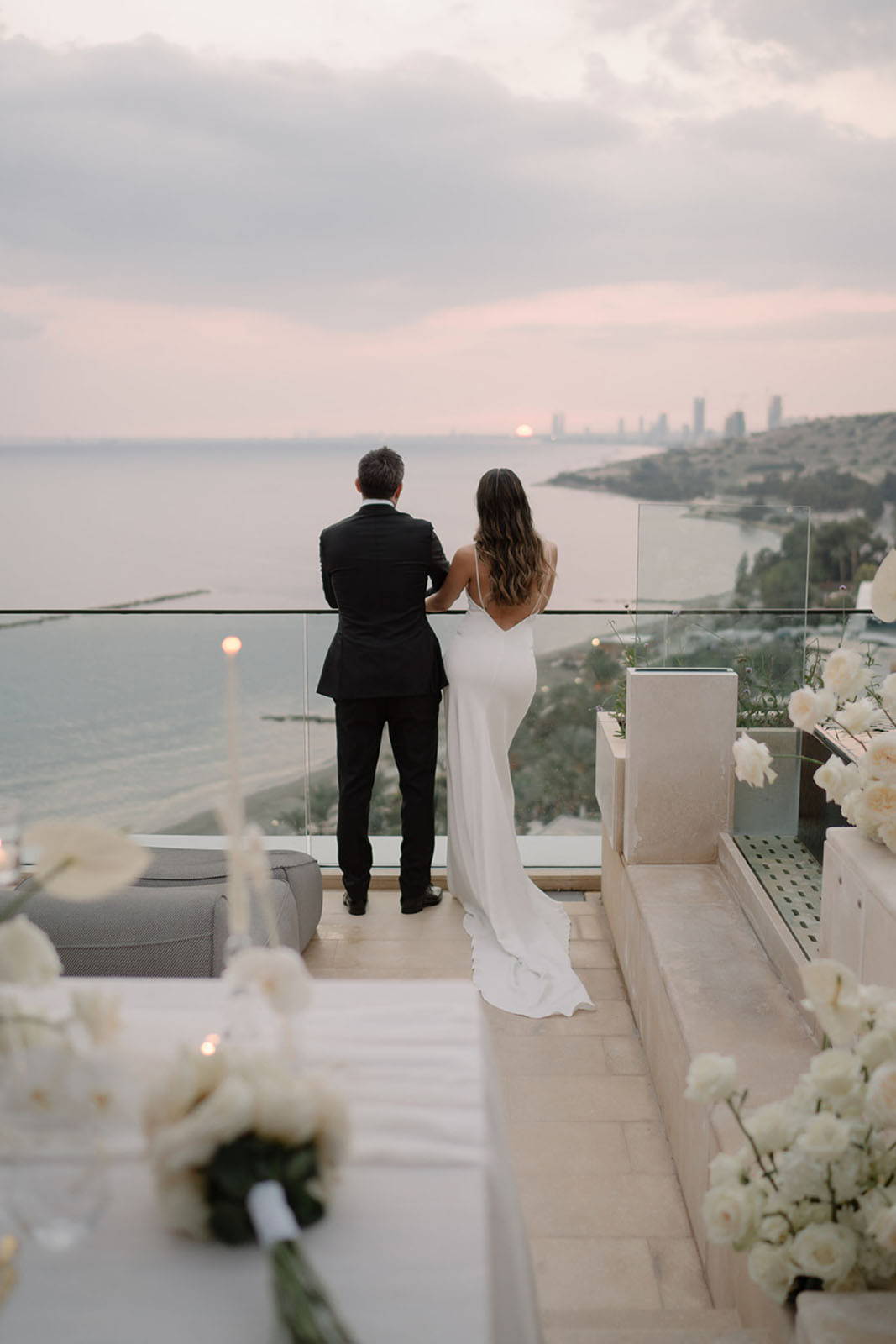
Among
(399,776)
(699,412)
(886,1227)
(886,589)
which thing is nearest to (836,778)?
(886,589)

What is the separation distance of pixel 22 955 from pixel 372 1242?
A: 1.10 feet

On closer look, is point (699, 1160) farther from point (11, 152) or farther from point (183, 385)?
point (183, 385)

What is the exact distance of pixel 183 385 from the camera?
55.1 ft

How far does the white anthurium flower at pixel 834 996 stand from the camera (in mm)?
1214

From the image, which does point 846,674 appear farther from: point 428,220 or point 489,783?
point 428,220

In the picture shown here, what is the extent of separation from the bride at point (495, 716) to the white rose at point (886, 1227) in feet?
7.46

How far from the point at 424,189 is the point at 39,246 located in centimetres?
510

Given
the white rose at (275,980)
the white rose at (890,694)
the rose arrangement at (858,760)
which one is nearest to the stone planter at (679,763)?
the rose arrangement at (858,760)

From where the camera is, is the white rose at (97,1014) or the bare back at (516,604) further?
the bare back at (516,604)

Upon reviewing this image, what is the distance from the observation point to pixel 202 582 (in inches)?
778

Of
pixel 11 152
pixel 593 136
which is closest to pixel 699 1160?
pixel 593 136


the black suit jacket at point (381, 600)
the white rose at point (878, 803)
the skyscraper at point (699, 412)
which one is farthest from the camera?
the skyscraper at point (699, 412)

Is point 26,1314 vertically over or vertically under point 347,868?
over

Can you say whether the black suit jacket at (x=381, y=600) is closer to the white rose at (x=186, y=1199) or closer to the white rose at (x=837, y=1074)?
the white rose at (x=837, y=1074)
